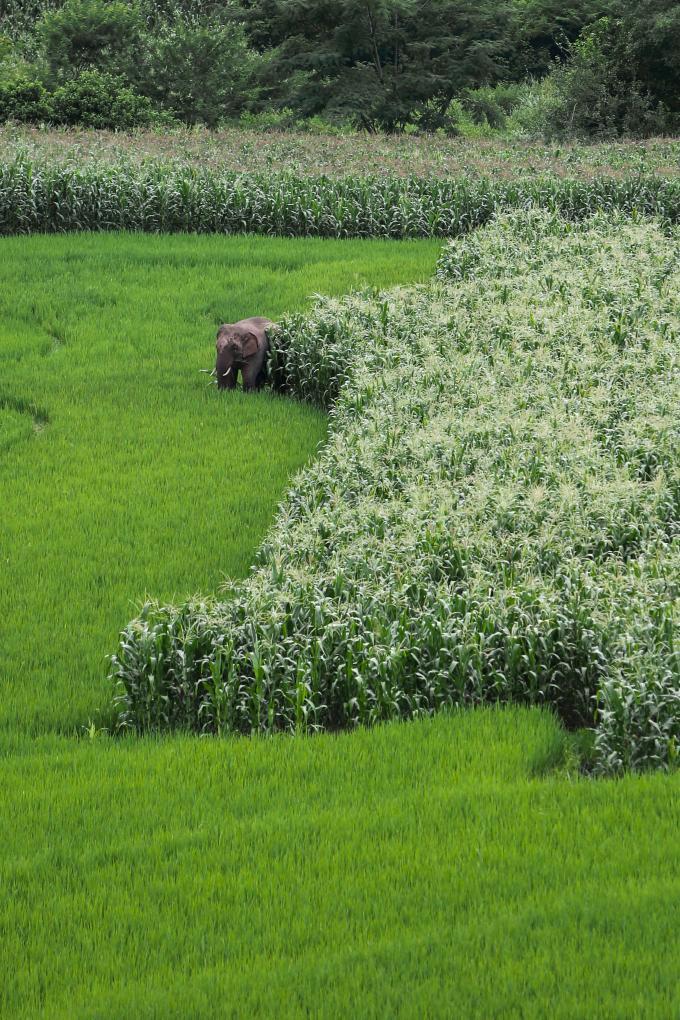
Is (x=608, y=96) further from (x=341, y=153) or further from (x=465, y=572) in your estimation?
(x=465, y=572)

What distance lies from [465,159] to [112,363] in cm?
1071

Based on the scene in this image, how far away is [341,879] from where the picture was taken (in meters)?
4.78

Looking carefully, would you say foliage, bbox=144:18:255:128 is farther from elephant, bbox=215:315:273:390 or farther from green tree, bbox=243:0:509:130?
elephant, bbox=215:315:273:390

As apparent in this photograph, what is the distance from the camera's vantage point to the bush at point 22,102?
88.7ft

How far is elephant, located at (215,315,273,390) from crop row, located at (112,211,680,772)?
2256mm

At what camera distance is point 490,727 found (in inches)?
237

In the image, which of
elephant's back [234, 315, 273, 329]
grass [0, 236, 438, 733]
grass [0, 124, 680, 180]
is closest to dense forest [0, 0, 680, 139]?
grass [0, 124, 680, 180]

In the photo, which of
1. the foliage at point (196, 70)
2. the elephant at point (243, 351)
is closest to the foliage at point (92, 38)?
the foliage at point (196, 70)

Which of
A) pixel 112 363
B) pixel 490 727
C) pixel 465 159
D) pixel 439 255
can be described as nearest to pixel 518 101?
pixel 465 159

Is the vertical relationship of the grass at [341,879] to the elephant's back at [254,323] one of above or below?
below

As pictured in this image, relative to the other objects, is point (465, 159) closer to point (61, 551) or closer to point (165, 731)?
point (61, 551)

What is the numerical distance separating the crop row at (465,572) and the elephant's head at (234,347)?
7.39 ft

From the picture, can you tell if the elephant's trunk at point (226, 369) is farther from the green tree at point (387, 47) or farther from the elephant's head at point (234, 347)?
the green tree at point (387, 47)

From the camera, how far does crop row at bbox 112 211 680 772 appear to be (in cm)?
630
